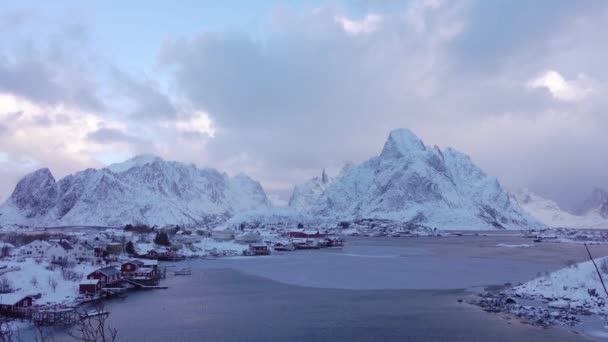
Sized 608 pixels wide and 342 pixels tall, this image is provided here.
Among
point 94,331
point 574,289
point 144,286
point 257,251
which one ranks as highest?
point 257,251

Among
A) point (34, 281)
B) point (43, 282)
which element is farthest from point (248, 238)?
point (34, 281)

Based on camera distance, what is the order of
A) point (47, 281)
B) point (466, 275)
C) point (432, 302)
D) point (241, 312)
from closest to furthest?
point (241, 312), point (432, 302), point (47, 281), point (466, 275)

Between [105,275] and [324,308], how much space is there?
17603 mm

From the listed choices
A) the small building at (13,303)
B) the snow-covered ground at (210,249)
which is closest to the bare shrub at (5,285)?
the small building at (13,303)

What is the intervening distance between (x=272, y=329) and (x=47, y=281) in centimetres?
1945

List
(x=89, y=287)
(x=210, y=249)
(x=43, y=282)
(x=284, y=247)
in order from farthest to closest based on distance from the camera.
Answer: (x=284, y=247), (x=210, y=249), (x=43, y=282), (x=89, y=287)

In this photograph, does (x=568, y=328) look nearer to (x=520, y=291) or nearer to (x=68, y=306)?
(x=520, y=291)

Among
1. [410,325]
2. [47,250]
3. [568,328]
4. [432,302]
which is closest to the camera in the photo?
[568,328]

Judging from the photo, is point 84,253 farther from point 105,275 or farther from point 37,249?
point 105,275

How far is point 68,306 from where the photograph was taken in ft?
94.7

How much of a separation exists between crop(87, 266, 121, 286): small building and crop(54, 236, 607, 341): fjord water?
302 centimetres

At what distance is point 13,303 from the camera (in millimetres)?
26734

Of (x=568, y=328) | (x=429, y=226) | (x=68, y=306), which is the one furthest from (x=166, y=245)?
(x=429, y=226)

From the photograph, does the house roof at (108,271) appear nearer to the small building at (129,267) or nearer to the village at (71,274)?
the village at (71,274)
